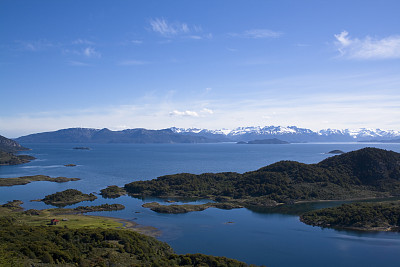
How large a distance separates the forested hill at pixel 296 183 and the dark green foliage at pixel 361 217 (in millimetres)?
17360

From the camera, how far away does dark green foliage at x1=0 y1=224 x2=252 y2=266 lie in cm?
3566

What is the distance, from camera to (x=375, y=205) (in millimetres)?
67688

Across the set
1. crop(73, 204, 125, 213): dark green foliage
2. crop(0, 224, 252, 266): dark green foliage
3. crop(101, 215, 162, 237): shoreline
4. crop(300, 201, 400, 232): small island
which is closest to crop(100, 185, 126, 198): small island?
crop(73, 204, 125, 213): dark green foliage

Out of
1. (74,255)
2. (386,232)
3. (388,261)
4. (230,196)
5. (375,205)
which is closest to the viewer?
(74,255)

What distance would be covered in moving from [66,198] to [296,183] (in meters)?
59.3

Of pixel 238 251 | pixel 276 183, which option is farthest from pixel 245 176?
pixel 238 251

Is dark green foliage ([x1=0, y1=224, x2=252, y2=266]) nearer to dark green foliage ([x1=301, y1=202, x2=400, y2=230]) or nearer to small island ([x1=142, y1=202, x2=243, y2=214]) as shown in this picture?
small island ([x1=142, y1=202, x2=243, y2=214])

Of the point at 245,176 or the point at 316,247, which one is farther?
the point at 245,176

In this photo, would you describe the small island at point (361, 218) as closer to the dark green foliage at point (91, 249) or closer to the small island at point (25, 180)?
the dark green foliage at point (91, 249)

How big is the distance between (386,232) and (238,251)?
27687mm

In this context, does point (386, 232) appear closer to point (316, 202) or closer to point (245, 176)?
point (316, 202)

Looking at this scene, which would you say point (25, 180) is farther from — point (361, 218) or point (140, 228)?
point (361, 218)

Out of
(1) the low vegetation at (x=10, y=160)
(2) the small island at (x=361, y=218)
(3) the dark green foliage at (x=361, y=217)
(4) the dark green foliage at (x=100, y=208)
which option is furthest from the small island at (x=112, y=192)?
(1) the low vegetation at (x=10, y=160)

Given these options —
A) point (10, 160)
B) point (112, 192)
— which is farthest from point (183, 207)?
point (10, 160)
